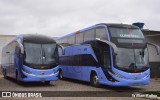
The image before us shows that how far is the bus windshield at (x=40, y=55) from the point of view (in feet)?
58.7

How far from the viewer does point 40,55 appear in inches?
718

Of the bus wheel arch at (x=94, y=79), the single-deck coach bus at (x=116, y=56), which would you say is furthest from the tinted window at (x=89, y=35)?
the bus wheel arch at (x=94, y=79)

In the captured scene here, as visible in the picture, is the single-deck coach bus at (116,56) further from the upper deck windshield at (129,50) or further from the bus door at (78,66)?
the bus door at (78,66)

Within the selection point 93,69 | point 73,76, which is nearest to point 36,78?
point 93,69

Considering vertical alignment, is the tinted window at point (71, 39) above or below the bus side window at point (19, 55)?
above

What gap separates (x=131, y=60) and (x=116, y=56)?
2.82 feet

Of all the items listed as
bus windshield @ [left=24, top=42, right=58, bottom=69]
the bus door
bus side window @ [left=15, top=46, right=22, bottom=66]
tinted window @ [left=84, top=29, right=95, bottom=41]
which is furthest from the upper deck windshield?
bus side window @ [left=15, top=46, right=22, bottom=66]

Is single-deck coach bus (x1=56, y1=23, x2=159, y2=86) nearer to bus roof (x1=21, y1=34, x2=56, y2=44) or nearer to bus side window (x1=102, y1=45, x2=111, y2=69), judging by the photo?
bus side window (x1=102, y1=45, x2=111, y2=69)

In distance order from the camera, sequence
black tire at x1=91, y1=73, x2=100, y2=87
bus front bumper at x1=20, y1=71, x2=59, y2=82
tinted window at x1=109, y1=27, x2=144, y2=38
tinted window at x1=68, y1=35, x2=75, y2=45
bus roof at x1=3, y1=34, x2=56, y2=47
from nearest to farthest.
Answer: tinted window at x1=109, y1=27, x2=144, y2=38, bus front bumper at x1=20, y1=71, x2=59, y2=82, black tire at x1=91, y1=73, x2=100, y2=87, bus roof at x1=3, y1=34, x2=56, y2=47, tinted window at x1=68, y1=35, x2=75, y2=45

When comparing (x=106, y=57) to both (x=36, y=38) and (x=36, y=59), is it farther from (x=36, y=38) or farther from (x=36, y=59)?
(x=36, y=38)

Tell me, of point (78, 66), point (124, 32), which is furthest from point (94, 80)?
point (124, 32)

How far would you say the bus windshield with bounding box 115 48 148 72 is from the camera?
52.2 feet

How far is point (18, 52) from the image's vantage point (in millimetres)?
18922

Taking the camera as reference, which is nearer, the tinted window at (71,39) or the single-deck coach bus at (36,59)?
the single-deck coach bus at (36,59)
